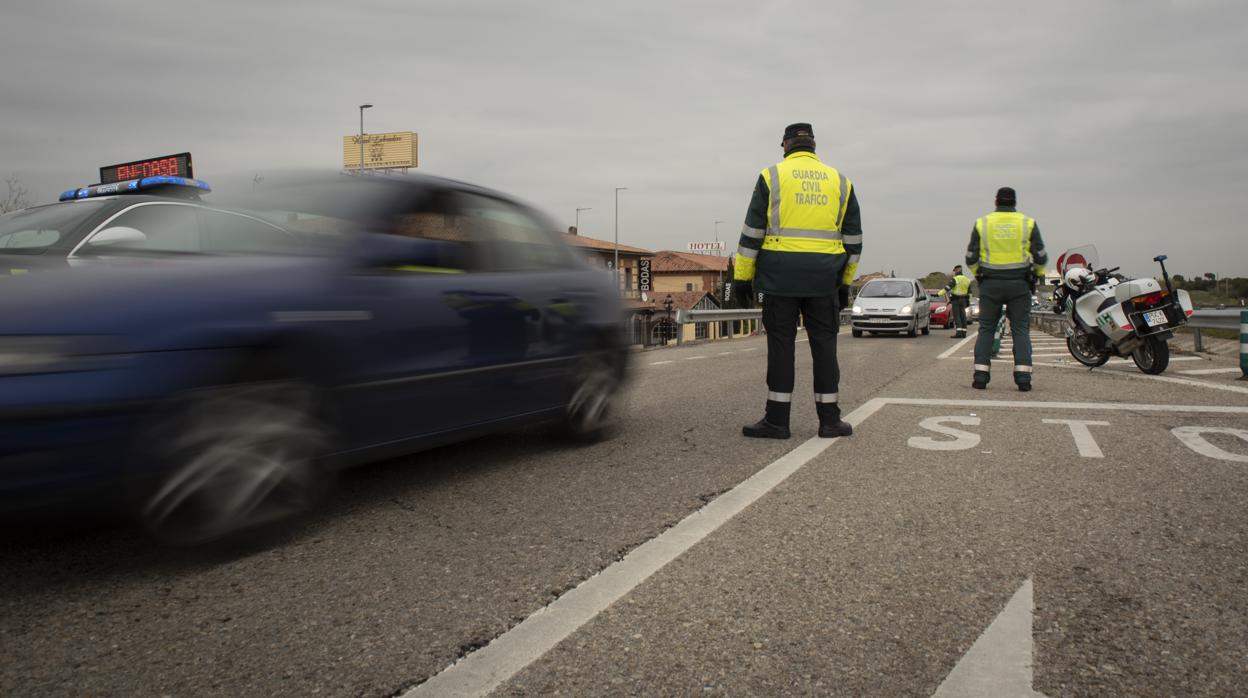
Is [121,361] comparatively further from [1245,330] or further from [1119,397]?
[1245,330]

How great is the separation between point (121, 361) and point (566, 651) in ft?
5.18

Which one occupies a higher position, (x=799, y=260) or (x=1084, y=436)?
(x=799, y=260)

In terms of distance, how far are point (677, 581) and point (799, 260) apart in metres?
3.12

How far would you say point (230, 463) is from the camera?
9.68 feet

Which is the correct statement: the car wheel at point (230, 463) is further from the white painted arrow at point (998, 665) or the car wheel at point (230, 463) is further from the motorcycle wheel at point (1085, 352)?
the motorcycle wheel at point (1085, 352)

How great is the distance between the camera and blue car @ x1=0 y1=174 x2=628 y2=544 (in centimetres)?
253

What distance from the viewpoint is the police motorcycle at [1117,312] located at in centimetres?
950

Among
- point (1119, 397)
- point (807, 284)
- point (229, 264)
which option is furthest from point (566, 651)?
point (1119, 397)

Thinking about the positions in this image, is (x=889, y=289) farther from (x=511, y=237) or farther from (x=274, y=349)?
(x=274, y=349)

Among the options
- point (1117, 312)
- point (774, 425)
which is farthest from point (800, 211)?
point (1117, 312)

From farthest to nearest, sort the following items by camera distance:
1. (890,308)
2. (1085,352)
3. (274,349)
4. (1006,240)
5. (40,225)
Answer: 1. (890,308)
2. (1085,352)
3. (1006,240)
4. (40,225)
5. (274,349)

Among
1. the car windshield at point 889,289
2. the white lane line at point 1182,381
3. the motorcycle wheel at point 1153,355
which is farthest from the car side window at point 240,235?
the car windshield at point 889,289

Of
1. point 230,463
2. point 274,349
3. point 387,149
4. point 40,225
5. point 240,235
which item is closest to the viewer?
point 230,463

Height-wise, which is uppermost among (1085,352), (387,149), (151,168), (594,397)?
(387,149)
